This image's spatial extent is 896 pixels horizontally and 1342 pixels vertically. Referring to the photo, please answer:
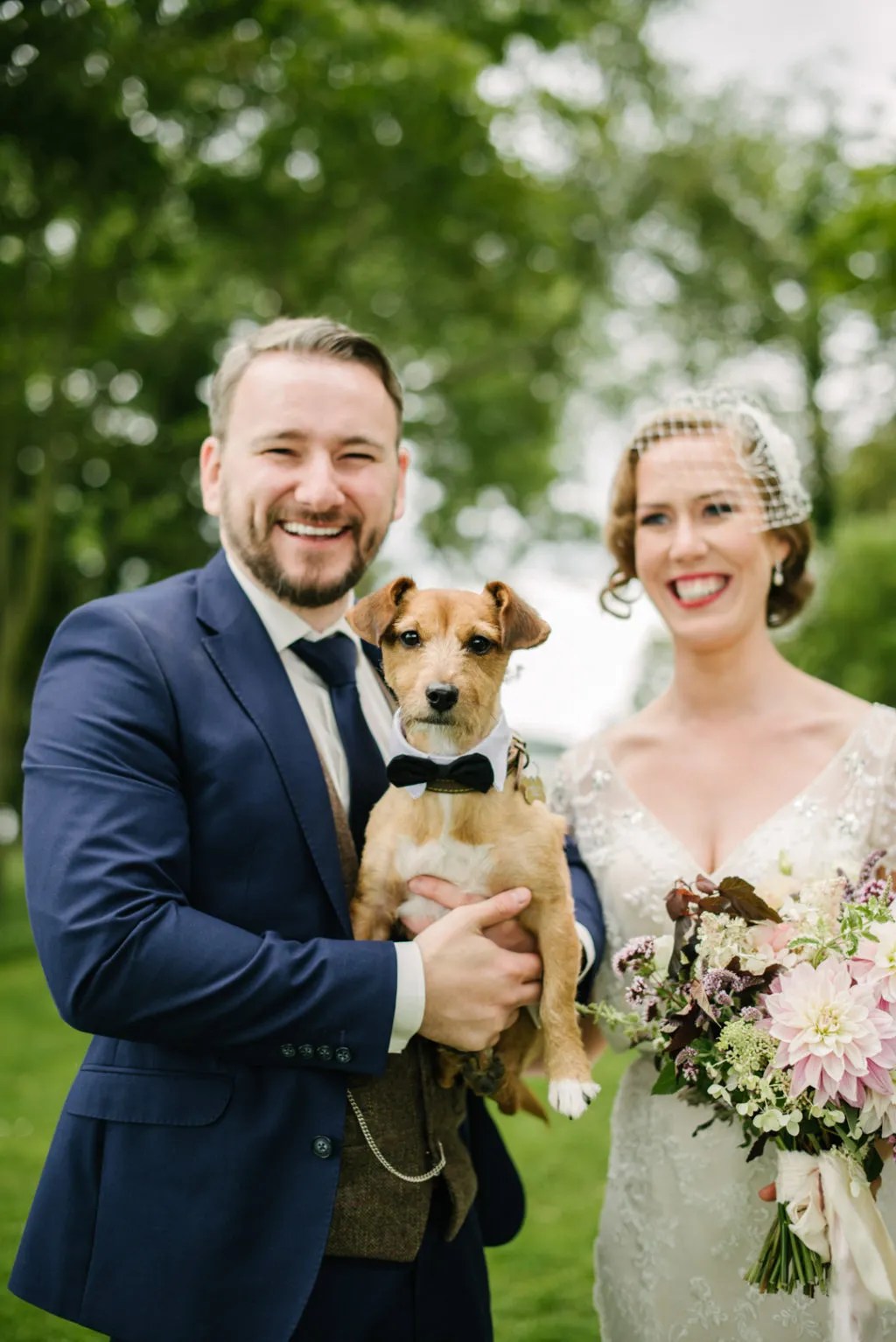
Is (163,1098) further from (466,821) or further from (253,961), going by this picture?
(466,821)

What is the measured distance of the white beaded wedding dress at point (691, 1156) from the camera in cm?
376

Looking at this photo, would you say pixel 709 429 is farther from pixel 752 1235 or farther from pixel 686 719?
pixel 752 1235

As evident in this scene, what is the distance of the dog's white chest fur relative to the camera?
3334 millimetres

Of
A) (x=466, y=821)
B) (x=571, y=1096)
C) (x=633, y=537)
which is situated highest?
(x=633, y=537)

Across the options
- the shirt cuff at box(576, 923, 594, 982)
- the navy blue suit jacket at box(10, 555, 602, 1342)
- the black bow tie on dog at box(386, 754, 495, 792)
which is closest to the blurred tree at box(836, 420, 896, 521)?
the shirt cuff at box(576, 923, 594, 982)

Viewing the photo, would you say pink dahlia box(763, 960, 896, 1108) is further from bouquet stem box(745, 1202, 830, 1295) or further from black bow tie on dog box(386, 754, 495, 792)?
black bow tie on dog box(386, 754, 495, 792)

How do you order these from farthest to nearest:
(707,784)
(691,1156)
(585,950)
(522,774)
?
(707,784) → (691,1156) → (585,950) → (522,774)

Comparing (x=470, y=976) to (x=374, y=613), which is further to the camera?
(x=374, y=613)

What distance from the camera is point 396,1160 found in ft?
10.3

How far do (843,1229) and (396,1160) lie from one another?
1.10m

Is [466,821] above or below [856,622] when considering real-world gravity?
below

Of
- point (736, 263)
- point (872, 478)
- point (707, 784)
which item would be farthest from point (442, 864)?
point (872, 478)

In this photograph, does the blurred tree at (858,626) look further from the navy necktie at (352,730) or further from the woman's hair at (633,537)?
the navy necktie at (352,730)

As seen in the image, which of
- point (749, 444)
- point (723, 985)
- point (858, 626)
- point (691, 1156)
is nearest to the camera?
point (723, 985)
